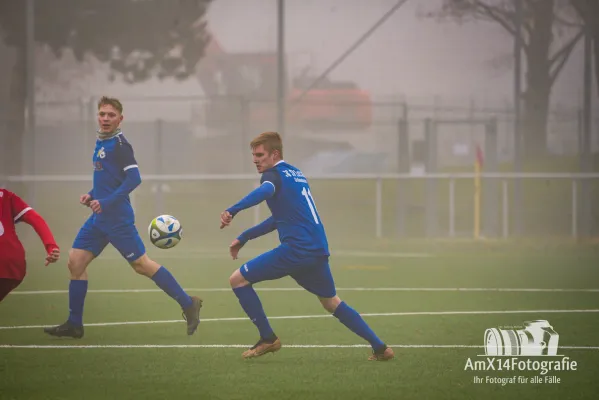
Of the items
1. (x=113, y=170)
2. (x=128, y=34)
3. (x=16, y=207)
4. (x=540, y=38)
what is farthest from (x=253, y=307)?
(x=128, y=34)

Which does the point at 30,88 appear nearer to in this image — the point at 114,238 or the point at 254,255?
the point at 254,255

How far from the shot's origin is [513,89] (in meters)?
25.0

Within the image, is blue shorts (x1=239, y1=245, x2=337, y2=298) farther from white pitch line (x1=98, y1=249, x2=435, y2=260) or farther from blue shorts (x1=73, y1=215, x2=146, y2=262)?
white pitch line (x1=98, y1=249, x2=435, y2=260)

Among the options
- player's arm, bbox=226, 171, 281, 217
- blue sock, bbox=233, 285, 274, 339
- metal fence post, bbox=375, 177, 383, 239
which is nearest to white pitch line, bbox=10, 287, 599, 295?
blue sock, bbox=233, 285, 274, 339

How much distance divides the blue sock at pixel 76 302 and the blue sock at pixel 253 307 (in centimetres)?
199

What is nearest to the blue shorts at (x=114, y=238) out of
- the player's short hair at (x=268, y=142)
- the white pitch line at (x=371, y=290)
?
the player's short hair at (x=268, y=142)

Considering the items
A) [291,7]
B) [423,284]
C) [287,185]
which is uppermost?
[291,7]

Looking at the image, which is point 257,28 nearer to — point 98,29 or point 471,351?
point 98,29

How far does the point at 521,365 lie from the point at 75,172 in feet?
63.1

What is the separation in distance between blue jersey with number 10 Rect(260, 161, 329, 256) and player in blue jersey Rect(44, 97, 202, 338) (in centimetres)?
192

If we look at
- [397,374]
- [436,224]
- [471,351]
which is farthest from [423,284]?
[436,224]

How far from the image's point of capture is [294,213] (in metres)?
A: 8.50

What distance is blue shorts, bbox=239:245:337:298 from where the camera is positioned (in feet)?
27.7

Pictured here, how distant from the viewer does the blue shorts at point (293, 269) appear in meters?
8.44
